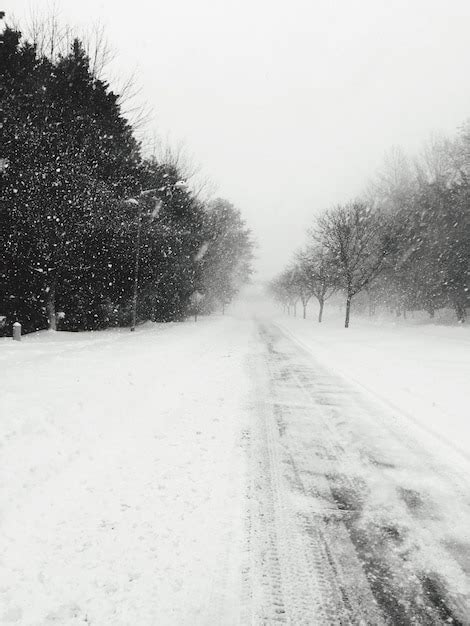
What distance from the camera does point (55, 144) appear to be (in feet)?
60.1

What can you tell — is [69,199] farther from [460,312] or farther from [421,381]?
[460,312]

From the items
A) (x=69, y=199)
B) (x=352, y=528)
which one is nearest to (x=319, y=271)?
(x=69, y=199)

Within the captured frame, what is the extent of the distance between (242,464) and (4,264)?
19.2 m

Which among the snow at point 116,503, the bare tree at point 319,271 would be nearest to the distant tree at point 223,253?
the bare tree at point 319,271

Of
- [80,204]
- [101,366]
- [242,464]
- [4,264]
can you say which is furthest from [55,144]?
[242,464]

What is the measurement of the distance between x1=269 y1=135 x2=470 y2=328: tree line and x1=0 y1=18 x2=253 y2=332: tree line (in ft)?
45.0

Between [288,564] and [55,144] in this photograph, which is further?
[55,144]

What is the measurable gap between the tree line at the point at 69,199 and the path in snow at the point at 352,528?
1674 cm

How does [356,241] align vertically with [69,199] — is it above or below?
above

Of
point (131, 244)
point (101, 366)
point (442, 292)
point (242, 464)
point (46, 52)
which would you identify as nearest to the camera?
point (242, 464)

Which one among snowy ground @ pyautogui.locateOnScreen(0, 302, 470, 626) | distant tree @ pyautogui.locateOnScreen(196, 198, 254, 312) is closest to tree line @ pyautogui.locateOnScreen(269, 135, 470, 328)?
distant tree @ pyautogui.locateOnScreen(196, 198, 254, 312)

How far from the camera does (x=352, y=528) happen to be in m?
3.07

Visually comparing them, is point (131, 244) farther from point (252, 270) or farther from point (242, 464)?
point (252, 270)

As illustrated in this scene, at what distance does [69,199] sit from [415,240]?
1128 inches
